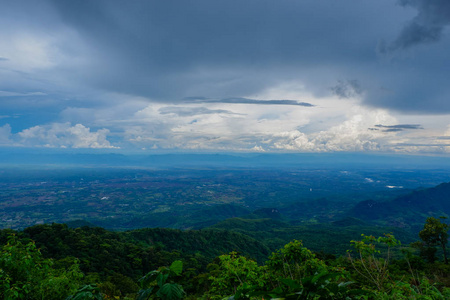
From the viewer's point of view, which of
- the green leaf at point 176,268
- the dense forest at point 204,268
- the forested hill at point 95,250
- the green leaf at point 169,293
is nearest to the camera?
the green leaf at point 169,293

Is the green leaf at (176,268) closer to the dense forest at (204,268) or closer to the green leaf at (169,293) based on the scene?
the dense forest at (204,268)

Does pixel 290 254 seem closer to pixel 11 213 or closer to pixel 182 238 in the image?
pixel 182 238

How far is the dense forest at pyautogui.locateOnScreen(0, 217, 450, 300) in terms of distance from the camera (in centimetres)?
404

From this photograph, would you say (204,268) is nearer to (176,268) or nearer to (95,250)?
(95,250)

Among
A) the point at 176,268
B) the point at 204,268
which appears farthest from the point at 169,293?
the point at 204,268

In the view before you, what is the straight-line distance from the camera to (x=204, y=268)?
6159 cm

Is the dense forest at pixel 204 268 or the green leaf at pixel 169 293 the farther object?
the dense forest at pixel 204 268

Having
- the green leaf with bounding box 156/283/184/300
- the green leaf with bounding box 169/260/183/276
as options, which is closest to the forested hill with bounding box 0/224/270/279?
the green leaf with bounding box 169/260/183/276

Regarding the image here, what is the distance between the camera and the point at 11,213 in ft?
638

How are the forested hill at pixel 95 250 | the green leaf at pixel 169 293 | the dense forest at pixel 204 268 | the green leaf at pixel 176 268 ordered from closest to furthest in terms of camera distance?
the green leaf at pixel 169 293
the dense forest at pixel 204 268
the green leaf at pixel 176 268
the forested hill at pixel 95 250

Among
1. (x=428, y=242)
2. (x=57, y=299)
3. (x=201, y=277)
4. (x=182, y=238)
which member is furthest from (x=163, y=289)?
(x=182, y=238)

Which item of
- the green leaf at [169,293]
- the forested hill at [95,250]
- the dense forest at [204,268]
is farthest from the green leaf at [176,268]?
the forested hill at [95,250]

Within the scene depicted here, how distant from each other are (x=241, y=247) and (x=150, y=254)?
198ft

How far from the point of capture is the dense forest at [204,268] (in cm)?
404
